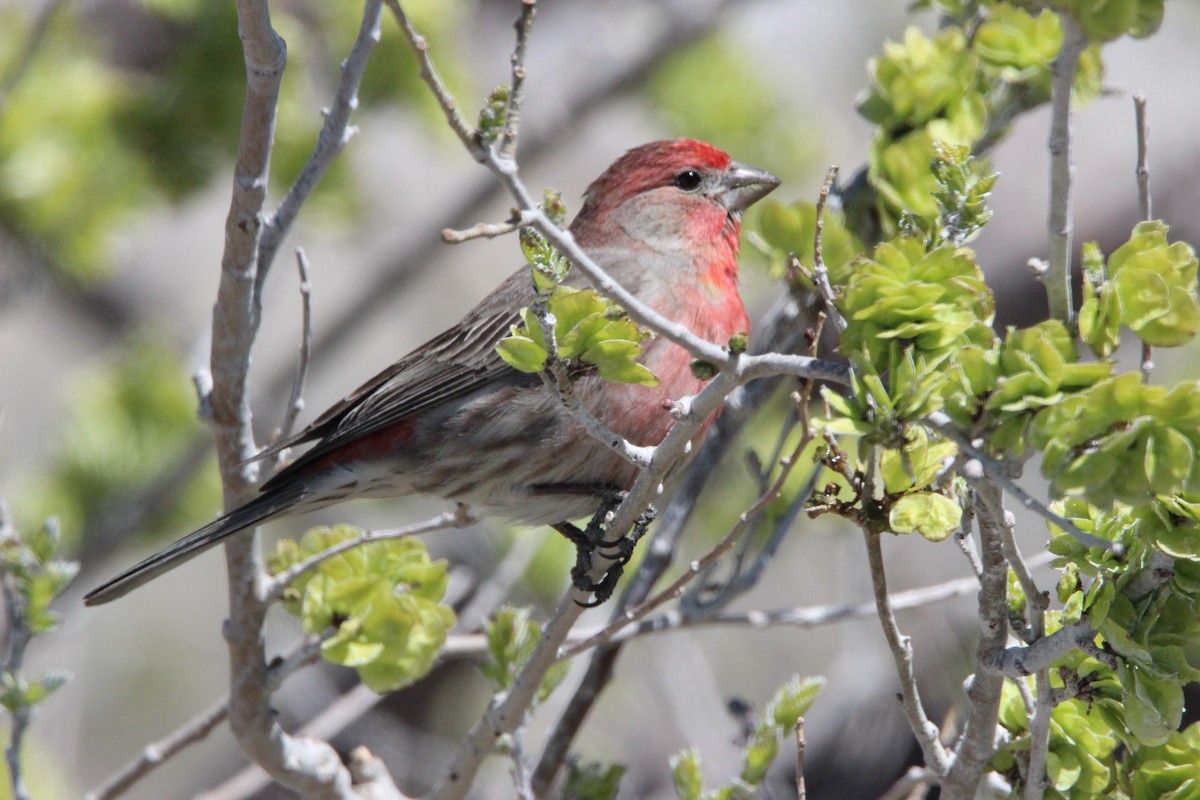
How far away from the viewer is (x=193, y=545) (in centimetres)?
343

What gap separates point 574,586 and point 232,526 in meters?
0.95

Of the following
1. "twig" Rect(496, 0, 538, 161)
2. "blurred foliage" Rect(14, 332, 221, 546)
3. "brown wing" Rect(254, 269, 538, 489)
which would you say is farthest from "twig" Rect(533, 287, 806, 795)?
"blurred foliage" Rect(14, 332, 221, 546)

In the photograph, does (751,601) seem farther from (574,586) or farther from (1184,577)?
(1184,577)

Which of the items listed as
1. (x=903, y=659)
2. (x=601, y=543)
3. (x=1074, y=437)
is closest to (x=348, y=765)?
(x=601, y=543)

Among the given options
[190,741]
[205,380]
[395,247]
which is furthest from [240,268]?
[395,247]

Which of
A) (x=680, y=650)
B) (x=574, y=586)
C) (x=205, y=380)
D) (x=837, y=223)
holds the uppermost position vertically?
(x=205, y=380)

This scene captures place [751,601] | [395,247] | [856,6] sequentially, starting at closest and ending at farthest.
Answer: [395,247] → [751,601] → [856,6]

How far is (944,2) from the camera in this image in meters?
3.70

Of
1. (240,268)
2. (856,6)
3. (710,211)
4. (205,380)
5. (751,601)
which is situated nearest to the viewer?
(240,268)

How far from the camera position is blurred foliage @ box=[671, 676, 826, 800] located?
9.07 ft

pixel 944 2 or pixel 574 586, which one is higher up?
pixel 944 2

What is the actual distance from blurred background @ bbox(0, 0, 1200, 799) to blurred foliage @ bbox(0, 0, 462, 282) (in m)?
0.01

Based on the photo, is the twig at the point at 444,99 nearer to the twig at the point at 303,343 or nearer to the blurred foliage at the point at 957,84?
the twig at the point at 303,343

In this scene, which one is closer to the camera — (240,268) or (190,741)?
(240,268)
